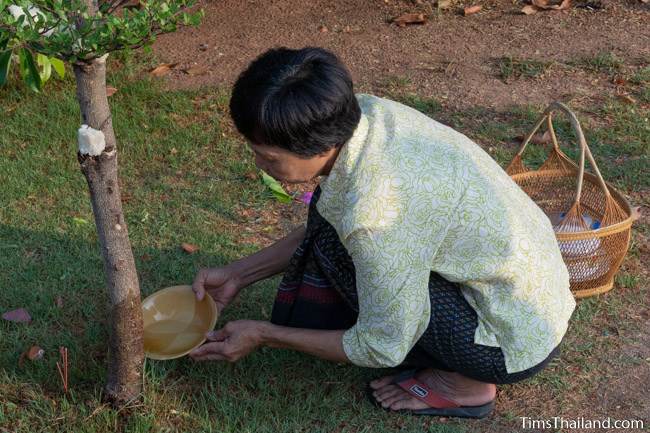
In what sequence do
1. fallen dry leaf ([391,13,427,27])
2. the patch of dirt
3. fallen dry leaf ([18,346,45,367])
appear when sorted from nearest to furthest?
fallen dry leaf ([18,346,45,367]), the patch of dirt, fallen dry leaf ([391,13,427,27])

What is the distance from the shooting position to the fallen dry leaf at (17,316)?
2867 millimetres

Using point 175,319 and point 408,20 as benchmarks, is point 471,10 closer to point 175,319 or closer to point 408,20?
point 408,20

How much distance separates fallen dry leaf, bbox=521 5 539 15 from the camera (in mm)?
5398

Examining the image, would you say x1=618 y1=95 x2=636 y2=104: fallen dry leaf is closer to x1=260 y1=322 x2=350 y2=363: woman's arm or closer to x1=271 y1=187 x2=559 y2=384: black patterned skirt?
x1=271 y1=187 x2=559 y2=384: black patterned skirt

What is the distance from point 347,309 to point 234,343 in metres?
0.36

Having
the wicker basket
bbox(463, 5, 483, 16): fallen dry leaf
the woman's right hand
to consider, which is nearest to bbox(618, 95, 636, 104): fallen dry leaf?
the wicker basket

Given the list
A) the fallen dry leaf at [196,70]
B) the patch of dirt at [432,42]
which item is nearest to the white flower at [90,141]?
the patch of dirt at [432,42]

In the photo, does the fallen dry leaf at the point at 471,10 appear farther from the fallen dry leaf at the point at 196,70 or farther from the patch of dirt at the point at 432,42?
the fallen dry leaf at the point at 196,70

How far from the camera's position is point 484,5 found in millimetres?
5543

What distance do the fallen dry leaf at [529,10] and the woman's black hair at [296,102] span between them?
3.66m

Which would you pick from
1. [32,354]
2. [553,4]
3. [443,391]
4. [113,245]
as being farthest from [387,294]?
[553,4]

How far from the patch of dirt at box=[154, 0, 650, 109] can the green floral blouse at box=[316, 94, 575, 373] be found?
2.28 m

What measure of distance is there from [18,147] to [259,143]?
2305 mm

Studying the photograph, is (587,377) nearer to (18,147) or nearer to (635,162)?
(635,162)
